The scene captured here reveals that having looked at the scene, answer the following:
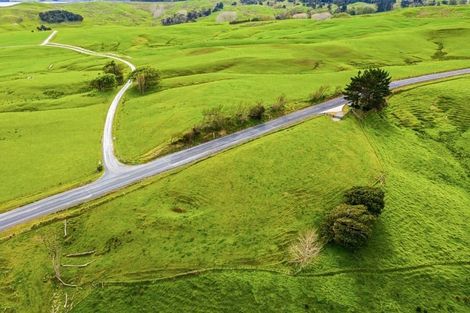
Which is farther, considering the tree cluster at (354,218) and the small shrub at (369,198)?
the small shrub at (369,198)

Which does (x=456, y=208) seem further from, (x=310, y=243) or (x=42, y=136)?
(x=42, y=136)

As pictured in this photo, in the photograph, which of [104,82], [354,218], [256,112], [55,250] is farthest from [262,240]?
[104,82]

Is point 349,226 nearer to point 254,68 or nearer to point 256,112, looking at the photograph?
point 256,112

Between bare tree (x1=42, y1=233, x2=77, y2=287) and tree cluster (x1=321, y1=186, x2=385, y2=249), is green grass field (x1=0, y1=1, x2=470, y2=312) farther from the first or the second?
tree cluster (x1=321, y1=186, x2=385, y2=249)

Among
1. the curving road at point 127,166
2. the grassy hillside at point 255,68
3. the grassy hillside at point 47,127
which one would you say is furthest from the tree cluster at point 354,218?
the grassy hillside at point 47,127

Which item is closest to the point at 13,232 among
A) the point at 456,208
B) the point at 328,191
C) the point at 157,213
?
the point at 157,213

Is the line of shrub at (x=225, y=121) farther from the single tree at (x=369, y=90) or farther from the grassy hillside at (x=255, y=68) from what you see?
the single tree at (x=369, y=90)
